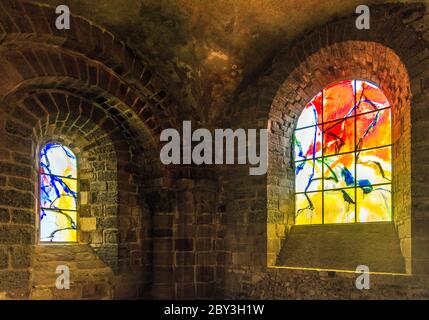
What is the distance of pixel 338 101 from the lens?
6.39 metres

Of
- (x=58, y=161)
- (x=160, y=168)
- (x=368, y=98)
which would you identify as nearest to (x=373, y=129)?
(x=368, y=98)

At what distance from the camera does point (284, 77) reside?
646 cm

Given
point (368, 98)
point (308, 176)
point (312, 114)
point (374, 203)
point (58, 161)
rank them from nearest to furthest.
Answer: point (374, 203)
point (368, 98)
point (58, 161)
point (308, 176)
point (312, 114)

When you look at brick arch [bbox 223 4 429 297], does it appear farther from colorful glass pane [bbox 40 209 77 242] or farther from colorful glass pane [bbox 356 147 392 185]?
colorful glass pane [bbox 40 209 77 242]

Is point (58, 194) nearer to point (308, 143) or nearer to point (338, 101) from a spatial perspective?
point (308, 143)

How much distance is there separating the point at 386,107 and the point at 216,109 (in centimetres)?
240

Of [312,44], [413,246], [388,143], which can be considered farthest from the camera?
[312,44]

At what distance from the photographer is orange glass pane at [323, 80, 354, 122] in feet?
20.5

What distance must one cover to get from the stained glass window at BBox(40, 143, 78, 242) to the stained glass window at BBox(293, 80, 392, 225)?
10.5ft

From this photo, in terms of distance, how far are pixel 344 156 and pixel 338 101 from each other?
0.79 m

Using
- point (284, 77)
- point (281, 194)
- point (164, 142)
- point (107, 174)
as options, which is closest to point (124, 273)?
point (107, 174)

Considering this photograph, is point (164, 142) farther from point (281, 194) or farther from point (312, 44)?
point (312, 44)

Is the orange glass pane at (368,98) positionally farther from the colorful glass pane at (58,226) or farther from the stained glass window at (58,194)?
the colorful glass pane at (58,226)

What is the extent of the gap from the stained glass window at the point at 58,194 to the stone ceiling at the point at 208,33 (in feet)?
5.95
